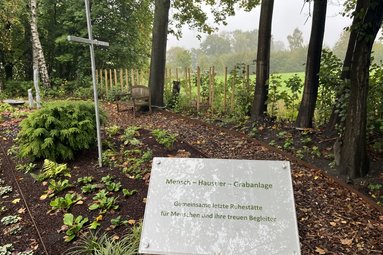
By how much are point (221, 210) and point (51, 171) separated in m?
3.21

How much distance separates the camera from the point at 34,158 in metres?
5.13

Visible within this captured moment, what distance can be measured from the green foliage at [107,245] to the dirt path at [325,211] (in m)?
1.72

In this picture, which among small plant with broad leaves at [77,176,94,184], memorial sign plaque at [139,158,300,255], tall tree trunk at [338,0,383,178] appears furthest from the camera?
small plant with broad leaves at [77,176,94,184]

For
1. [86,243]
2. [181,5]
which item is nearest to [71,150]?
[86,243]

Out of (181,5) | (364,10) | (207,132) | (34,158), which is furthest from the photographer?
(181,5)

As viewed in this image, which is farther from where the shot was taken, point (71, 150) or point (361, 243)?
point (71, 150)

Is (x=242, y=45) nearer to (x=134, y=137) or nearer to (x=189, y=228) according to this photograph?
(x=134, y=137)

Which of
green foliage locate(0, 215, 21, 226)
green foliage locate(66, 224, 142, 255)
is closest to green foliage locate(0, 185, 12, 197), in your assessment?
green foliage locate(0, 215, 21, 226)

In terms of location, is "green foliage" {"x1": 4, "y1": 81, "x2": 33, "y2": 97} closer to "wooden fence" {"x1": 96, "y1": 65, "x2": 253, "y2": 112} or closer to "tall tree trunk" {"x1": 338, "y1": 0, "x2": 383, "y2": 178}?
"wooden fence" {"x1": 96, "y1": 65, "x2": 253, "y2": 112}

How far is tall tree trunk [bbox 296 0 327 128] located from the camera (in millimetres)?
5953

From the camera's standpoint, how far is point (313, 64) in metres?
6.10

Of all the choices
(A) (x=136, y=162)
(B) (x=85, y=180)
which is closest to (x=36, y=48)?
(A) (x=136, y=162)

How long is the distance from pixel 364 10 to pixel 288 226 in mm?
3434

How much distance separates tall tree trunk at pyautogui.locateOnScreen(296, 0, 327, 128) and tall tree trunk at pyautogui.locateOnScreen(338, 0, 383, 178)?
1766mm
